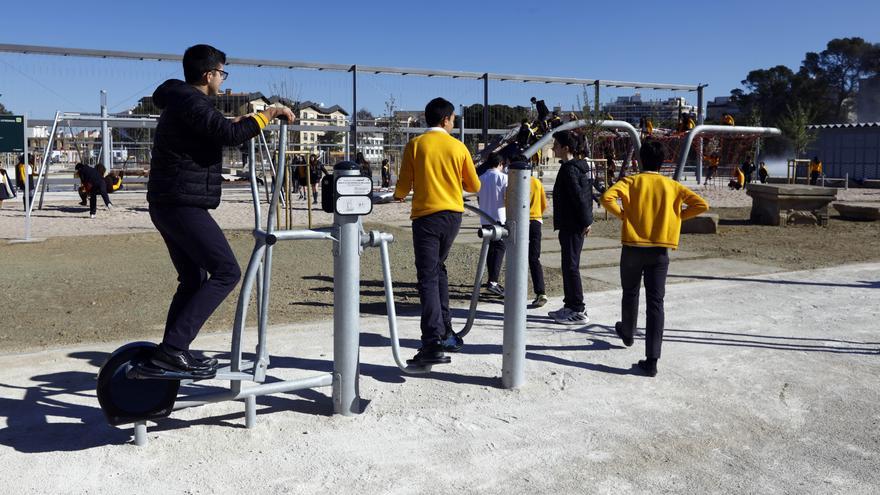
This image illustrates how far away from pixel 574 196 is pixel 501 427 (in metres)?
3.09

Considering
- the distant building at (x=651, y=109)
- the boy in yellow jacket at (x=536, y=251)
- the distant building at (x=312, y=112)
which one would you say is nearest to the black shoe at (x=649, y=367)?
the boy in yellow jacket at (x=536, y=251)

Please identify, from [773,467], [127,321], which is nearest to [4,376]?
[127,321]

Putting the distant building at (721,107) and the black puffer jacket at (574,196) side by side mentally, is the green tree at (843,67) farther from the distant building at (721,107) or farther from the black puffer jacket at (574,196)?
the black puffer jacket at (574,196)

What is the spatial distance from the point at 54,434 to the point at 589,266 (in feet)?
24.3

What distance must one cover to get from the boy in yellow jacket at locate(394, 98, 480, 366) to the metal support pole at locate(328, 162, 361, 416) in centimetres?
81

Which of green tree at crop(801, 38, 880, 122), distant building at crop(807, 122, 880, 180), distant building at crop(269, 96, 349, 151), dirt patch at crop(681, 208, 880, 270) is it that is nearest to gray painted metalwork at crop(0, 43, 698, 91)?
distant building at crop(269, 96, 349, 151)

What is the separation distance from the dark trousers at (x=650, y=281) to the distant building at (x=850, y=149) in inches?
1565

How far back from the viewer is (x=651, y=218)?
17.6ft

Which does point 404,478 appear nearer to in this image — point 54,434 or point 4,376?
point 54,434

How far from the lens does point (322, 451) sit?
3.83m

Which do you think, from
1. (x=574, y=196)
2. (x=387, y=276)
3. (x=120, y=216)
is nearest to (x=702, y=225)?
(x=574, y=196)

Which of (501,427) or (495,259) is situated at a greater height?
(495,259)

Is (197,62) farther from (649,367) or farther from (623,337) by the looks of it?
(623,337)

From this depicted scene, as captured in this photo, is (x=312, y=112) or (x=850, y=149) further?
(x=850, y=149)
